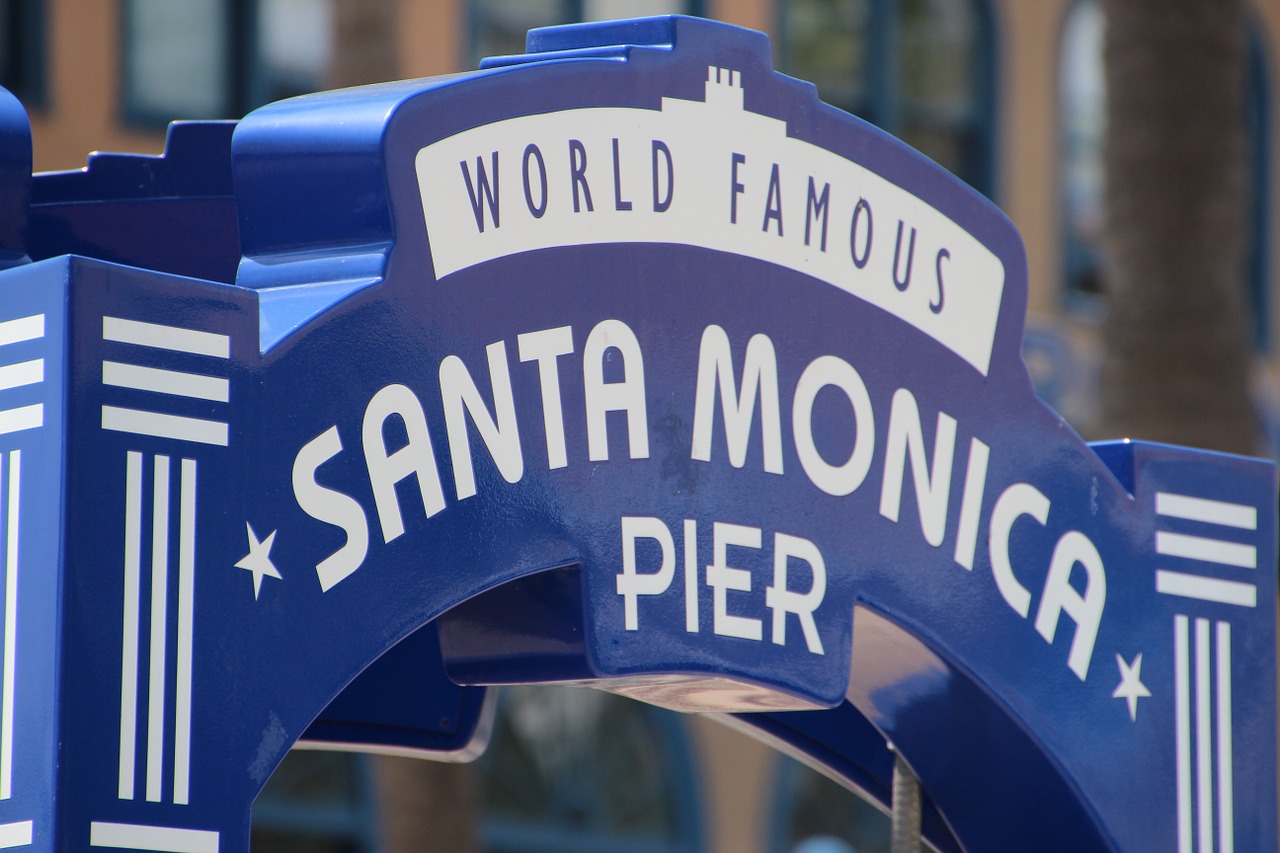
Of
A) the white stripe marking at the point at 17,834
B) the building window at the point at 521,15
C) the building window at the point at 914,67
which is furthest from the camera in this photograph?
the building window at the point at 914,67

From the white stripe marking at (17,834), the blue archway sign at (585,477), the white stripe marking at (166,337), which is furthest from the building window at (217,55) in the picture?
the white stripe marking at (17,834)

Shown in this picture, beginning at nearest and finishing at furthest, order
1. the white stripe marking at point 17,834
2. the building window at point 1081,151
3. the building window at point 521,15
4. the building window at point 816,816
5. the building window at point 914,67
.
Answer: the white stripe marking at point 17,834 → the building window at point 521,15 → the building window at point 816,816 → the building window at point 914,67 → the building window at point 1081,151

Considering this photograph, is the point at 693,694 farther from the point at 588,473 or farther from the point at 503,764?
the point at 503,764

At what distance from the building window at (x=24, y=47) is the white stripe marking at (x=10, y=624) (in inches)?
402

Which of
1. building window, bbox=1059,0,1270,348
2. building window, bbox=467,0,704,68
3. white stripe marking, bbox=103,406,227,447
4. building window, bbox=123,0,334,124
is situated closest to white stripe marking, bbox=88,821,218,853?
white stripe marking, bbox=103,406,227,447

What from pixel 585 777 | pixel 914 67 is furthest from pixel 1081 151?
pixel 585 777

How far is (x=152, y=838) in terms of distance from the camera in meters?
2.55

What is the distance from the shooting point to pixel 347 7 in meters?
10.1

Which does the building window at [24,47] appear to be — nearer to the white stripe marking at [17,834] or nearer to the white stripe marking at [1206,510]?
the white stripe marking at [1206,510]

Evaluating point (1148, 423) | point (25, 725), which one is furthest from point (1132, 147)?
point (25, 725)

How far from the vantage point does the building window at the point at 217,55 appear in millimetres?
12891

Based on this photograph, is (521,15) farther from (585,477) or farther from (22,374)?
Result: (22,374)

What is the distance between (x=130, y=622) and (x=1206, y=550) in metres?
2.16

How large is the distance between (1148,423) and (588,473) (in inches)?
201
